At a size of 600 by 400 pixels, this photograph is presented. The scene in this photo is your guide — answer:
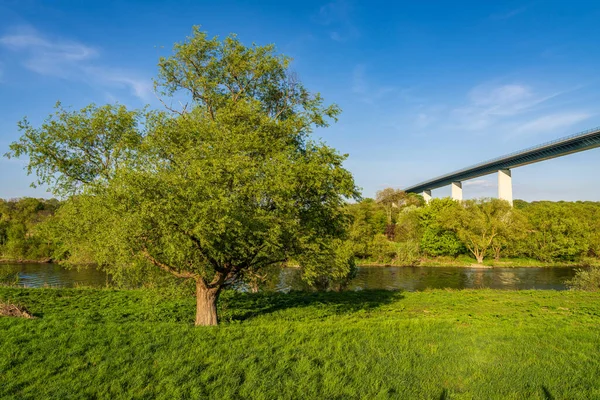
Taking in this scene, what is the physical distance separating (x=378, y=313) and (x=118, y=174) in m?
12.7

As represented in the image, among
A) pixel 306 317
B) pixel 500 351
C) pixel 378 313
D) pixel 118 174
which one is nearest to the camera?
pixel 500 351

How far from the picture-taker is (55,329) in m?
9.95

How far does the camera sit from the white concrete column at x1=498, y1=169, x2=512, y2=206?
258ft

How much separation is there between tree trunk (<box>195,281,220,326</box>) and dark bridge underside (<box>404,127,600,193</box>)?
63414 millimetres

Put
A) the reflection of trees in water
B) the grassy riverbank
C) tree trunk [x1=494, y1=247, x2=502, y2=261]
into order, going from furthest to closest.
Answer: tree trunk [x1=494, y1=247, x2=502, y2=261]
the grassy riverbank
the reflection of trees in water

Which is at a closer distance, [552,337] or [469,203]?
[552,337]

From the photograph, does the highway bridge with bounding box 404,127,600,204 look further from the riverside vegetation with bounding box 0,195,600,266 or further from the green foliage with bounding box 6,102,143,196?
the green foliage with bounding box 6,102,143,196

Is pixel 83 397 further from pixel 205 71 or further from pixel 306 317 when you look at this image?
pixel 205 71

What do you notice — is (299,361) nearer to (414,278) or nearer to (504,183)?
(414,278)

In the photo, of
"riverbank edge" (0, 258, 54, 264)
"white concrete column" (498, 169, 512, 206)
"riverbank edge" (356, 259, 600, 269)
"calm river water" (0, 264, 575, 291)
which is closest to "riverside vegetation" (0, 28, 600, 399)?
"calm river water" (0, 264, 575, 291)

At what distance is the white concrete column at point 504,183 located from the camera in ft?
258

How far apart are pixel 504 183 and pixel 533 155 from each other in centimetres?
1092

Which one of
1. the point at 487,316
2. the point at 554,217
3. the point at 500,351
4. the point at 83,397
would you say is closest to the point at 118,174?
the point at 83,397

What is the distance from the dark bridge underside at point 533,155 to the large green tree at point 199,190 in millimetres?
59839
